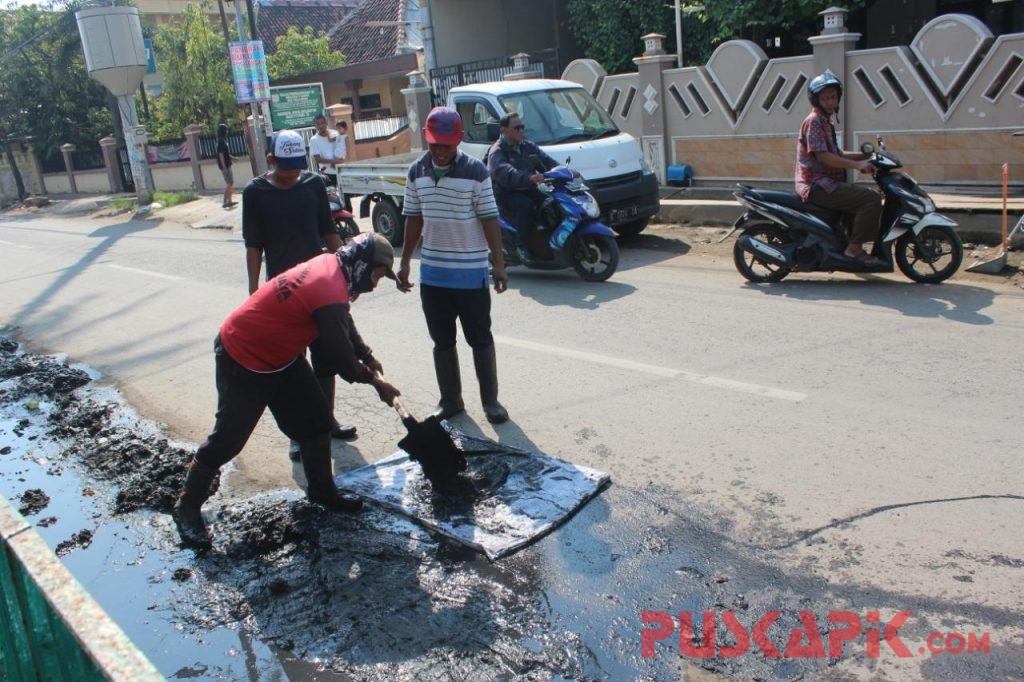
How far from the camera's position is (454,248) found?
5.36 meters

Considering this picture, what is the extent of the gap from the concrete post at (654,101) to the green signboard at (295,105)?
1050 cm

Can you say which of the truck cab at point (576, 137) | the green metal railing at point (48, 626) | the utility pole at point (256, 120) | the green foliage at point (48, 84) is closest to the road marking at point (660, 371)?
the truck cab at point (576, 137)

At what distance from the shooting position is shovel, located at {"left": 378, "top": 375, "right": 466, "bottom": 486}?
4477 mm

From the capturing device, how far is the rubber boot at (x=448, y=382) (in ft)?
18.4

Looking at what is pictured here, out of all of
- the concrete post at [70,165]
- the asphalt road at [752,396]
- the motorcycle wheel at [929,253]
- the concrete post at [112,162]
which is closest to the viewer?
the asphalt road at [752,396]

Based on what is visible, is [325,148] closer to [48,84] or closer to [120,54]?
[120,54]

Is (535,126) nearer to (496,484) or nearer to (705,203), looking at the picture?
(705,203)

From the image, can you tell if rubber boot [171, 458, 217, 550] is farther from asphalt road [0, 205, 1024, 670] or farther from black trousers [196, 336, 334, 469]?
asphalt road [0, 205, 1024, 670]

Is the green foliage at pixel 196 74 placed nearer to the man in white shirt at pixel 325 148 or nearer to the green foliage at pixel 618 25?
the green foliage at pixel 618 25

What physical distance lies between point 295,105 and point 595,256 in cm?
1488

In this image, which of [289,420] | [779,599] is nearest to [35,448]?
[289,420]

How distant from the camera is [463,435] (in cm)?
534

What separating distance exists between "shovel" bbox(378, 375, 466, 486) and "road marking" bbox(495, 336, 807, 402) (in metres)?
2.03

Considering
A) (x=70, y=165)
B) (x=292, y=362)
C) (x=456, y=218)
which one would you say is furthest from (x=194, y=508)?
(x=70, y=165)
